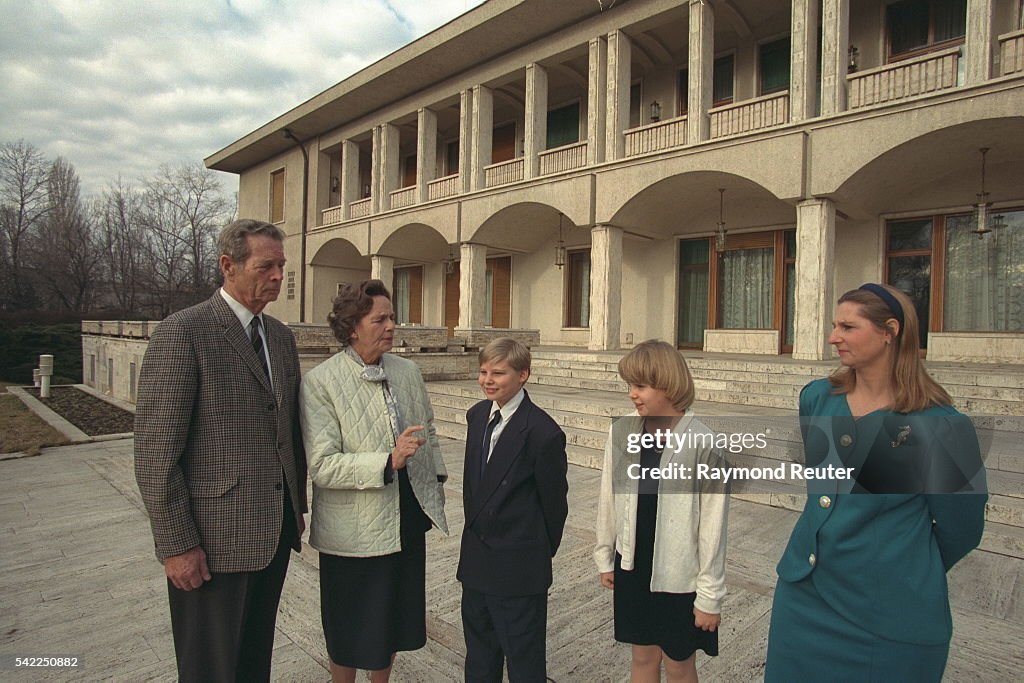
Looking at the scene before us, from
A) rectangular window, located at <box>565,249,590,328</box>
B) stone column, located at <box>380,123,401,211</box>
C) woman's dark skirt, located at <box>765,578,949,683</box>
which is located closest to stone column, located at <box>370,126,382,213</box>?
stone column, located at <box>380,123,401,211</box>

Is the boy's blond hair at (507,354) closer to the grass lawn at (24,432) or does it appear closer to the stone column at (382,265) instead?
the grass lawn at (24,432)

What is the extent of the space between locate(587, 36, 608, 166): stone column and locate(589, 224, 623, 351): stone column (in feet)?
5.86

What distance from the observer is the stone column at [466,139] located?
16.6 meters

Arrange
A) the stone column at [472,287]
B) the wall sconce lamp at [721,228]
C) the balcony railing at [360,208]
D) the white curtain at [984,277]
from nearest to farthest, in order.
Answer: the white curtain at [984,277] → the wall sconce lamp at [721,228] → the stone column at [472,287] → the balcony railing at [360,208]

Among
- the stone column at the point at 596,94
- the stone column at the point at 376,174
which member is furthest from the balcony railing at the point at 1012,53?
the stone column at the point at 376,174

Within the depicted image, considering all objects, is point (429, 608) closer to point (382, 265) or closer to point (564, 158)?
point (564, 158)

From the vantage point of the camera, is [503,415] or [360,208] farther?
[360,208]

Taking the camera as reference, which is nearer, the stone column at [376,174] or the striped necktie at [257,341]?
the striped necktie at [257,341]

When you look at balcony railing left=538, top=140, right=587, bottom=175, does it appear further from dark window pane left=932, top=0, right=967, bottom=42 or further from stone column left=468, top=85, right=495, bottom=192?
dark window pane left=932, top=0, right=967, bottom=42

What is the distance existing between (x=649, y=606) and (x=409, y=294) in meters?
21.4

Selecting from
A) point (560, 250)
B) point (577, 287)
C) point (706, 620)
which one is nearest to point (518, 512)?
point (706, 620)

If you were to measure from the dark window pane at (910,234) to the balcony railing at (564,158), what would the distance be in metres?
6.83

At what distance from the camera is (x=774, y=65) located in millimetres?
13203

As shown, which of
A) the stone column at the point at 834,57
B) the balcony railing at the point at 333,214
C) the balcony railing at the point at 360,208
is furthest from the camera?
the balcony railing at the point at 333,214
